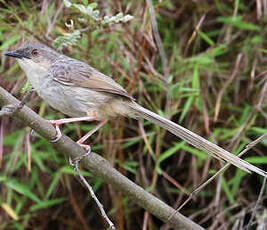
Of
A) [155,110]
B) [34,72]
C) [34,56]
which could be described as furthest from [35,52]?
[155,110]

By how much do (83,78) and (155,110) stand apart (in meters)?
0.99

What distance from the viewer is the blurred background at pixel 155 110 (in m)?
4.01

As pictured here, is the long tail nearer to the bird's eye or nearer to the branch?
the branch

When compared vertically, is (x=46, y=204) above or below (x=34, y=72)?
below


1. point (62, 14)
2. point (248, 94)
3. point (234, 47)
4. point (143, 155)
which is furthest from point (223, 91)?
point (62, 14)

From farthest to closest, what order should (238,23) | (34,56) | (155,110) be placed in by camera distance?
(238,23)
(155,110)
(34,56)

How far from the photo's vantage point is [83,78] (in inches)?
131

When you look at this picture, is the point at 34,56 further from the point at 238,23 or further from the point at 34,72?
the point at 238,23

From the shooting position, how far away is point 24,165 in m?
4.36

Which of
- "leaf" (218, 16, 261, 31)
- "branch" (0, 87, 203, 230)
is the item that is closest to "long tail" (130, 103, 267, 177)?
"branch" (0, 87, 203, 230)

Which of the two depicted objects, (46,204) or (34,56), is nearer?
(34,56)

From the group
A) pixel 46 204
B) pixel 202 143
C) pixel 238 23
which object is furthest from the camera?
pixel 238 23

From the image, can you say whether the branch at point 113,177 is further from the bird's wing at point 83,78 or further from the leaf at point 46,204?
→ the leaf at point 46,204

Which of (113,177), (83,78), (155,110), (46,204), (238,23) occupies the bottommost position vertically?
(46,204)
